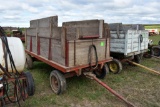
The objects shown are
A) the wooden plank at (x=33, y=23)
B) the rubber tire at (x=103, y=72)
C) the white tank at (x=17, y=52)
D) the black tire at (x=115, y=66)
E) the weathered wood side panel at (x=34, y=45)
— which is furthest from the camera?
the black tire at (x=115, y=66)

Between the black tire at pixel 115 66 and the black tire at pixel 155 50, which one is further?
the black tire at pixel 155 50

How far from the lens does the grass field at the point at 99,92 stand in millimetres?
3926

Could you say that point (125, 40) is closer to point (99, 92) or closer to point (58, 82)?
point (99, 92)

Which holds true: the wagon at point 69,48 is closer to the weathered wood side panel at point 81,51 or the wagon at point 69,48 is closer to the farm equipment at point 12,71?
the weathered wood side panel at point 81,51

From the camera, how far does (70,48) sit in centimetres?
387

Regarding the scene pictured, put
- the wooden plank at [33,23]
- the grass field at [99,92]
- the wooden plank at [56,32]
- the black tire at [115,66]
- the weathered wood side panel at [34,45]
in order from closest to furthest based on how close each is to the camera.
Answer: the grass field at [99,92] < the wooden plank at [56,32] < the weathered wood side panel at [34,45] < the wooden plank at [33,23] < the black tire at [115,66]

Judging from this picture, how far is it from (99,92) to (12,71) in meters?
2.38

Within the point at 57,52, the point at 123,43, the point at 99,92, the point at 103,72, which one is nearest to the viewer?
the point at 57,52

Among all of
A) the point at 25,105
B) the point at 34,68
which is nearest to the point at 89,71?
the point at 25,105

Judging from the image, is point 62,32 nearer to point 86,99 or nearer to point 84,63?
point 84,63

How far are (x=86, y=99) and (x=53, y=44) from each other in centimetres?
173

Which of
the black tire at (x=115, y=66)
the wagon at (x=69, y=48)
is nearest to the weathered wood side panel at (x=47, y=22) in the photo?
the wagon at (x=69, y=48)

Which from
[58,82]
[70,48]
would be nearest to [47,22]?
[70,48]

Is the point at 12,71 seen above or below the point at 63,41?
below
